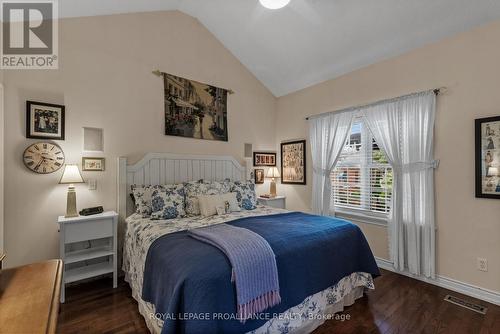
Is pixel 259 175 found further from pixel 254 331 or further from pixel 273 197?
pixel 254 331

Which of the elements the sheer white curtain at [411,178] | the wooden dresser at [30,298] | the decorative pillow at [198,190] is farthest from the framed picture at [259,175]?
the wooden dresser at [30,298]

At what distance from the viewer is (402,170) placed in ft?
9.12

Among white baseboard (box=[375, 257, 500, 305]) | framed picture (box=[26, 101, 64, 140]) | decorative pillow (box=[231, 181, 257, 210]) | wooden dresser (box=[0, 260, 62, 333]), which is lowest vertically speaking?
white baseboard (box=[375, 257, 500, 305])

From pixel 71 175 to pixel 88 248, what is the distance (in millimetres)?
848

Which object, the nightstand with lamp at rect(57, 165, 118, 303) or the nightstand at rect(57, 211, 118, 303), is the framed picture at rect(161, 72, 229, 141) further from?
the nightstand at rect(57, 211, 118, 303)

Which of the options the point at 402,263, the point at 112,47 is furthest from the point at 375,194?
the point at 112,47

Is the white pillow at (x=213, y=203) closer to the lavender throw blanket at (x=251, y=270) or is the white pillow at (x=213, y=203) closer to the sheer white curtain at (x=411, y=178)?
the lavender throw blanket at (x=251, y=270)

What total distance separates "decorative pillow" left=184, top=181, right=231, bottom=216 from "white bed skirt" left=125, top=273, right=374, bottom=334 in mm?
963

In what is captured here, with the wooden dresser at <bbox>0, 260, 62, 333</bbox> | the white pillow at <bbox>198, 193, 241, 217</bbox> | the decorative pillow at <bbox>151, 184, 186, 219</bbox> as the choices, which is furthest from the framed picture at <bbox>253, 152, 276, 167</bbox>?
the wooden dresser at <bbox>0, 260, 62, 333</bbox>

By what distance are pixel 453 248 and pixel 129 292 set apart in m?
3.40

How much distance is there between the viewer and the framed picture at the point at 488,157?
2.21 metres

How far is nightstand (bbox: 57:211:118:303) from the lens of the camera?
2.28 metres

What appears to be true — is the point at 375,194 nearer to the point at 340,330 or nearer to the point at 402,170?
the point at 402,170

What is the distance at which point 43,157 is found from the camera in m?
2.44
